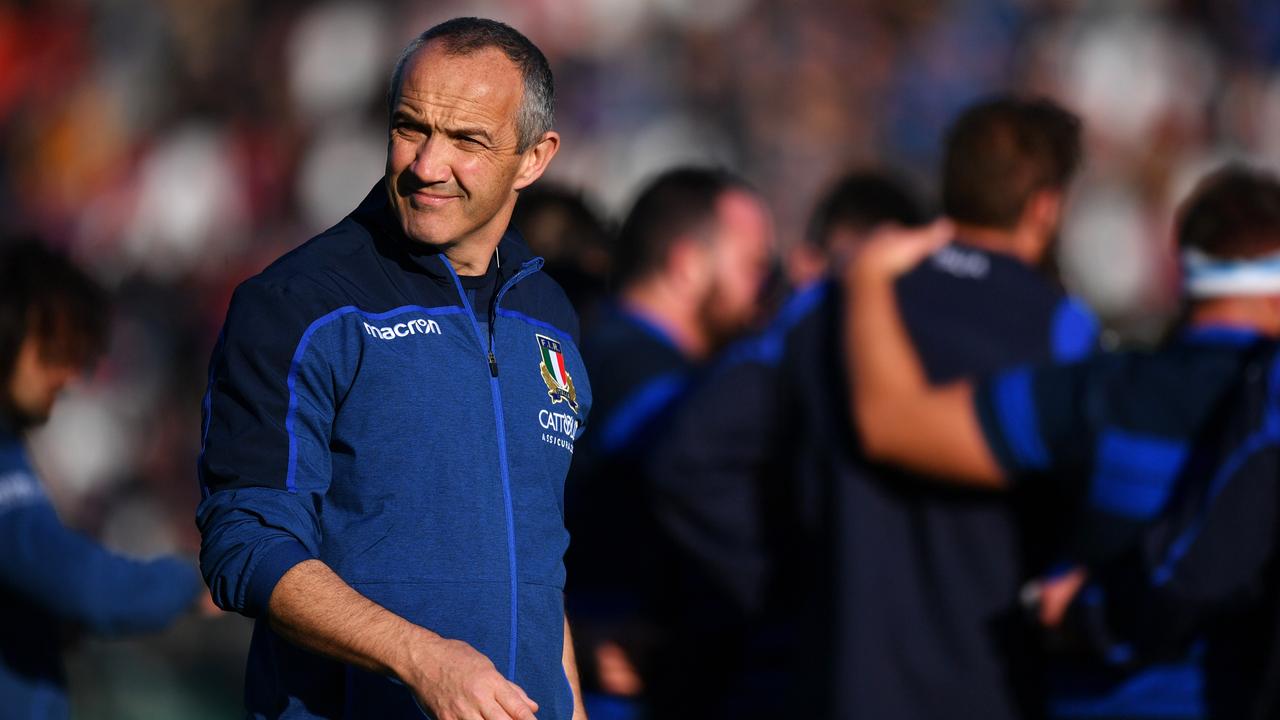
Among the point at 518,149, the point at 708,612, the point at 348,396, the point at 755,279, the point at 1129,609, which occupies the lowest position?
the point at 708,612

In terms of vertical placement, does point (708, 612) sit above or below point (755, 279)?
below

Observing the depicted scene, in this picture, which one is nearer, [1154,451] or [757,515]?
[1154,451]

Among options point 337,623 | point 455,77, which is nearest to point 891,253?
point 455,77

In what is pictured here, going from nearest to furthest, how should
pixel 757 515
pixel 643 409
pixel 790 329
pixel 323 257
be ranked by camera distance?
pixel 323 257 < pixel 790 329 < pixel 757 515 < pixel 643 409

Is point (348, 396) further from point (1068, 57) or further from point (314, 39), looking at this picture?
point (314, 39)

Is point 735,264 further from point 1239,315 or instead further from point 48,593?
point 48,593

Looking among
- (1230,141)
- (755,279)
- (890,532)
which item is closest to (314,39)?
(1230,141)

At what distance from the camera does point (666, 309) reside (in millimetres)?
4477

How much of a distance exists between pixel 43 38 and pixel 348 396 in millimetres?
12679

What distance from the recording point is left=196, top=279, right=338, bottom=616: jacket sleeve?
6.47 feet

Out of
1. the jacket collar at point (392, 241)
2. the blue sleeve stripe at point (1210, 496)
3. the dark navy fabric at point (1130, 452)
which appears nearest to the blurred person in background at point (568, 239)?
the dark navy fabric at point (1130, 452)

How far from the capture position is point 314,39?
39.2 ft

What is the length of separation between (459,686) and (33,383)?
209cm

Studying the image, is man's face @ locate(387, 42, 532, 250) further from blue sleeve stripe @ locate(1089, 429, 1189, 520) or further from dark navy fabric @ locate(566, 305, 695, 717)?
dark navy fabric @ locate(566, 305, 695, 717)
